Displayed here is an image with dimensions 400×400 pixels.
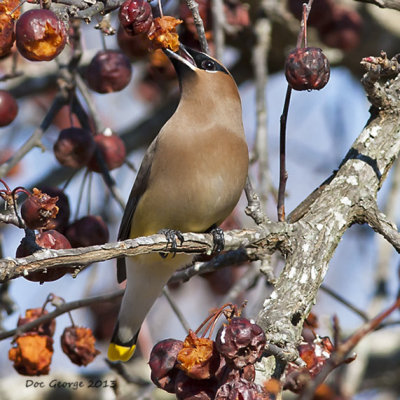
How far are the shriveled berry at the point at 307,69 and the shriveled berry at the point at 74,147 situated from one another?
1111mm

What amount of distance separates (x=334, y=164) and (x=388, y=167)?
8.92 ft

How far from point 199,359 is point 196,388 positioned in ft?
0.31

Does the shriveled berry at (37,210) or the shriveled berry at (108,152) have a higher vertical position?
the shriveled berry at (37,210)

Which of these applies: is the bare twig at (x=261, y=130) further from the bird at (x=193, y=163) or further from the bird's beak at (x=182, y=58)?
the bird's beak at (x=182, y=58)

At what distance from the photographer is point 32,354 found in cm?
305

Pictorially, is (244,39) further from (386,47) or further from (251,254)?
(251,254)

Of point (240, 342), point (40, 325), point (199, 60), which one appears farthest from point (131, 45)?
→ point (240, 342)

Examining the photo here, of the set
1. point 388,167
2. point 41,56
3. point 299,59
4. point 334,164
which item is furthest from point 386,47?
point 41,56

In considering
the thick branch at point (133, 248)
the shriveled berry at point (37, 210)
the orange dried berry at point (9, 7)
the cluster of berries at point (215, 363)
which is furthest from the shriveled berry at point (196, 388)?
the orange dried berry at point (9, 7)

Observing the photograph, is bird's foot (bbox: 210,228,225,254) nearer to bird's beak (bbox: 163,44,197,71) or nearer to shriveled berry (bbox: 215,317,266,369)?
shriveled berry (bbox: 215,317,266,369)

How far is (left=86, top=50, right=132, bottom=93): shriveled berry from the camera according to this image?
11.4ft

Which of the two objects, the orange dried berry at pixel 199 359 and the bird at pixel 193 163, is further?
the bird at pixel 193 163

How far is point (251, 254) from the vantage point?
3023mm

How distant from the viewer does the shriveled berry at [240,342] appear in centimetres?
208
